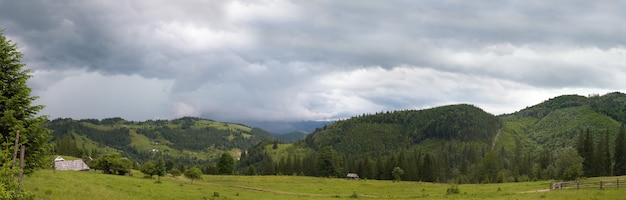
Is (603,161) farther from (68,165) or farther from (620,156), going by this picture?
(68,165)

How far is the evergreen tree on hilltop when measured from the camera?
1312 inches

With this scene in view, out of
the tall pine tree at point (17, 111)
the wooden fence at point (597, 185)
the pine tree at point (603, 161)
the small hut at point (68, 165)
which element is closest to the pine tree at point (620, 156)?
the pine tree at point (603, 161)

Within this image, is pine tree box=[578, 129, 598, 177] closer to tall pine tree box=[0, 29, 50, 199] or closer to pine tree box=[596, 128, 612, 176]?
pine tree box=[596, 128, 612, 176]

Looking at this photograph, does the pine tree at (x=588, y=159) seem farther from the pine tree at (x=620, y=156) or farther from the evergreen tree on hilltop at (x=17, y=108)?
the evergreen tree on hilltop at (x=17, y=108)

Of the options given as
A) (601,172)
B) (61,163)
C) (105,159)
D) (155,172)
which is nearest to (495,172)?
(601,172)

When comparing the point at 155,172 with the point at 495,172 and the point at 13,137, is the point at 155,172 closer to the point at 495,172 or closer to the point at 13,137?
the point at 13,137

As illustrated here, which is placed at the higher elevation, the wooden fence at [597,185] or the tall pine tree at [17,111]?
the tall pine tree at [17,111]

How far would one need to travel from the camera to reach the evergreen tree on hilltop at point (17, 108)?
33.3 meters

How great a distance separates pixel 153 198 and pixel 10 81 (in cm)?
2172

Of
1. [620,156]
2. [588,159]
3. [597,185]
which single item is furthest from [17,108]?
[620,156]

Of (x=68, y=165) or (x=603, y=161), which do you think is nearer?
(x=68, y=165)

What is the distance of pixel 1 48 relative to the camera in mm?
34250

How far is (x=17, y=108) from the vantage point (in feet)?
111

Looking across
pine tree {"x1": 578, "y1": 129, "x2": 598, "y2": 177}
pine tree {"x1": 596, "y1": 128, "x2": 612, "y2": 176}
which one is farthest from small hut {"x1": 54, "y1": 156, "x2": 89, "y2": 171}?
pine tree {"x1": 596, "y1": 128, "x2": 612, "y2": 176}
